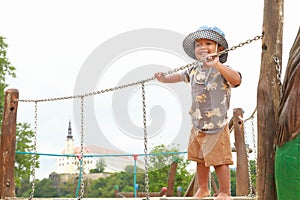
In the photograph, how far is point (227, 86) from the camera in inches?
145

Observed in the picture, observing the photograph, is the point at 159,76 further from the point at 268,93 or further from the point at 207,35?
the point at 268,93

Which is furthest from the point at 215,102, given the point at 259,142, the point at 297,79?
the point at 297,79

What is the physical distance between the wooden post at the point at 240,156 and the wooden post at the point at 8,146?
9.68ft

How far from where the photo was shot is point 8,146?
204 inches

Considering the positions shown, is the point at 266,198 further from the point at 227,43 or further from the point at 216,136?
the point at 227,43

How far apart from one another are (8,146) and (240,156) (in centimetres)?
307

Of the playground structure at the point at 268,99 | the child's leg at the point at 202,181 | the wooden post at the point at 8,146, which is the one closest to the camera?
the playground structure at the point at 268,99

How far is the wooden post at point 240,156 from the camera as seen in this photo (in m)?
6.11

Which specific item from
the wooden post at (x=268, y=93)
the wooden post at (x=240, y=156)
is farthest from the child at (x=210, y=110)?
the wooden post at (x=240, y=156)

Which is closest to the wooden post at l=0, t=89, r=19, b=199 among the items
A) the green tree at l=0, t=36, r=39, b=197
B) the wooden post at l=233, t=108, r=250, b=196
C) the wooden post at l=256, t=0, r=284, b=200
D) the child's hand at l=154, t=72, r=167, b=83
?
the child's hand at l=154, t=72, r=167, b=83

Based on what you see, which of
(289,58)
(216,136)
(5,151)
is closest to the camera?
(289,58)

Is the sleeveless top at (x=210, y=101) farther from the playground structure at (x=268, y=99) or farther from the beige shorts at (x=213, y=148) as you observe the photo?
the playground structure at (x=268, y=99)

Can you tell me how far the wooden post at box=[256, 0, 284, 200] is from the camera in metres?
2.45

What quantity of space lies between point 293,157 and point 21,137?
53.7 feet
